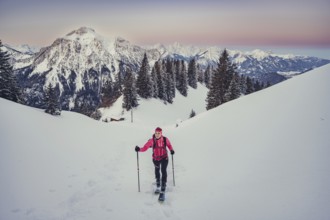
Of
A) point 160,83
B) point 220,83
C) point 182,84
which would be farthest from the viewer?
point 182,84

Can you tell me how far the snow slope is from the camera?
716 cm

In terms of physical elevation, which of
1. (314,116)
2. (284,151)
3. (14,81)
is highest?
(14,81)

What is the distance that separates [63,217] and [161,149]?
3.93 m

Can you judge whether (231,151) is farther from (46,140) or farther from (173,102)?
(173,102)

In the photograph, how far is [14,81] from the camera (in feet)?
A: 104

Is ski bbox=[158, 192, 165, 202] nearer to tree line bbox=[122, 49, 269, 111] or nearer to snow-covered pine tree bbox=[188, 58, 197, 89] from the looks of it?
tree line bbox=[122, 49, 269, 111]

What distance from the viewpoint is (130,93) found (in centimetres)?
6306

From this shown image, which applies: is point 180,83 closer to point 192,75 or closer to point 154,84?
point 192,75

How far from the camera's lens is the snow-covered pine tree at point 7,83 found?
99.0ft

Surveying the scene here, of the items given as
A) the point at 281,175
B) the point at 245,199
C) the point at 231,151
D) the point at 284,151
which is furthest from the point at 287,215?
the point at 231,151

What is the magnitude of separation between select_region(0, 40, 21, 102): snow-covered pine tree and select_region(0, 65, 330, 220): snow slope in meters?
17.4

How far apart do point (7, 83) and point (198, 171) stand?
30516 mm

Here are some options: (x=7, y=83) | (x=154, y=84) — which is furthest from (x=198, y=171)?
(x=154, y=84)

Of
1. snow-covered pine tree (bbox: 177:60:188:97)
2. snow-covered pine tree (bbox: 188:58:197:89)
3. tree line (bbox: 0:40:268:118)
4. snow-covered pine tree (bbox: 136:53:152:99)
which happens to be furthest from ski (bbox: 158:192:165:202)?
snow-covered pine tree (bbox: 188:58:197:89)
